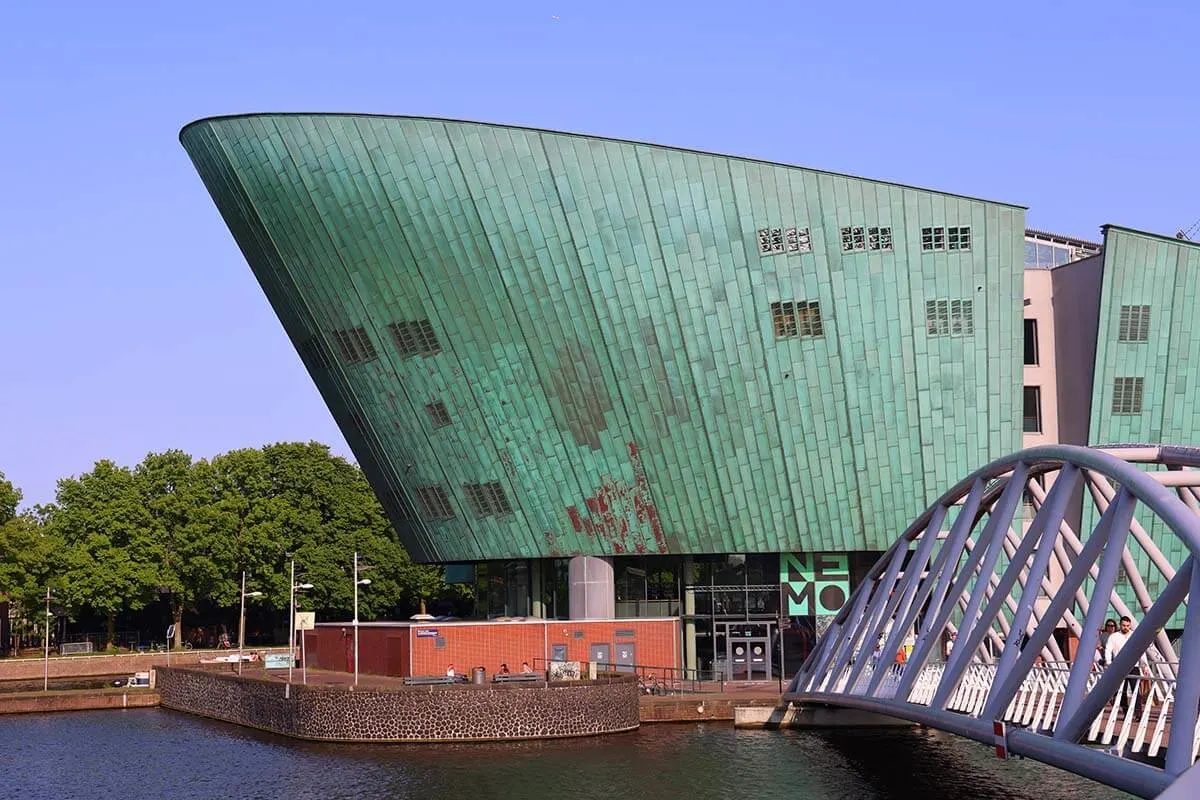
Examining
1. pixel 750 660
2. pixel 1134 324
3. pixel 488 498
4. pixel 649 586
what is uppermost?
pixel 1134 324

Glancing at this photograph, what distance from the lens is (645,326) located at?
56.5 meters

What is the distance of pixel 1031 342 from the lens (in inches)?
2360

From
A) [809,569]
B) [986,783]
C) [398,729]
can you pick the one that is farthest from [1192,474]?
[809,569]

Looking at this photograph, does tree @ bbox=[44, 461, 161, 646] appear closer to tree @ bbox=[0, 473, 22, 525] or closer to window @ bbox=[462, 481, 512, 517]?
tree @ bbox=[0, 473, 22, 525]

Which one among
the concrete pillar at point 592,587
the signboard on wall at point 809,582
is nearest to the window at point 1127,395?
the signboard on wall at point 809,582

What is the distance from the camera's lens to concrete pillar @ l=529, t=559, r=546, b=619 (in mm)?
63875

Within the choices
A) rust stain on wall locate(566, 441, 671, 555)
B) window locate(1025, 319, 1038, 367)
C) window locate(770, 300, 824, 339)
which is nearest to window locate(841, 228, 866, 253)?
window locate(770, 300, 824, 339)

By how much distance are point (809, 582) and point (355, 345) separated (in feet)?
68.9

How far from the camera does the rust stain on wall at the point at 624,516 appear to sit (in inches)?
2320

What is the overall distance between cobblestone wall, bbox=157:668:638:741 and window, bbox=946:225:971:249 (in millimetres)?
20934

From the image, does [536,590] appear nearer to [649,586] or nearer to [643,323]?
[649,586]

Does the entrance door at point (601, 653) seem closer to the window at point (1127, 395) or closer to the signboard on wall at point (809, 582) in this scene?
the signboard on wall at point (809, 582)

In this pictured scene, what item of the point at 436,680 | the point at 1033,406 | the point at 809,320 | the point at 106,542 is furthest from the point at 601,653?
the point at 106,542

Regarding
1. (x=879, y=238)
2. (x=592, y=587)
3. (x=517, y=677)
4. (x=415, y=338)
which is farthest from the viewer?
(x=592, y=587)
